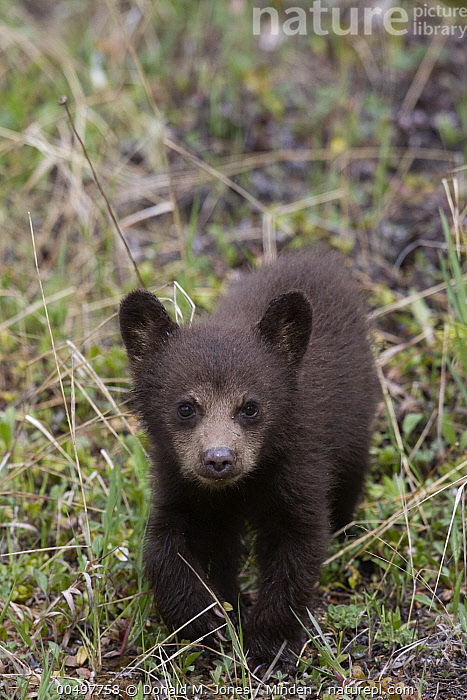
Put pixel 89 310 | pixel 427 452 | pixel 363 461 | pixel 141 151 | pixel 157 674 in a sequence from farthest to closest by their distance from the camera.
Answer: pixel 141 151 < pixel 89 310 < pixel 427 452 < pixel 363 461 < pixel 157 674

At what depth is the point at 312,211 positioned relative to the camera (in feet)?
28.8

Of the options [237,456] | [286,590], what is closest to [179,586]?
[286,590]

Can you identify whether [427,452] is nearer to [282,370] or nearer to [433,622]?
[433,622]

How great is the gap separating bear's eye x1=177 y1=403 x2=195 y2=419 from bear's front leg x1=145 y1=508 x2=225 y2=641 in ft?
2.26

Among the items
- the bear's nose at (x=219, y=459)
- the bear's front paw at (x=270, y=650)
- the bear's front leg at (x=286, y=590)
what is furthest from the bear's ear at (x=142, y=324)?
the bear's front paw at (x=270, y=650)

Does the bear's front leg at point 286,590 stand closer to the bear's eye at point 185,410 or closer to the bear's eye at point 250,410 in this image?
the bear's eye at point 250,410

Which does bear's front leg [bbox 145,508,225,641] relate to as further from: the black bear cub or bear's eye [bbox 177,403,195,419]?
bear's eye [bbox 177,403,195,419]

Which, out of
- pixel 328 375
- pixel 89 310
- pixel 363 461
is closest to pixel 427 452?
pixel 363 461

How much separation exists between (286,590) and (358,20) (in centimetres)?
796

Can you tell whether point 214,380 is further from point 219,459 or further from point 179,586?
point 179,586

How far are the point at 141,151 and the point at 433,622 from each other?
602 cm

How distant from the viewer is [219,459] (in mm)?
4180

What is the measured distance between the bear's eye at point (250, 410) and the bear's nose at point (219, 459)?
316mm

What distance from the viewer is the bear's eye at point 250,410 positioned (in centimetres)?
451
